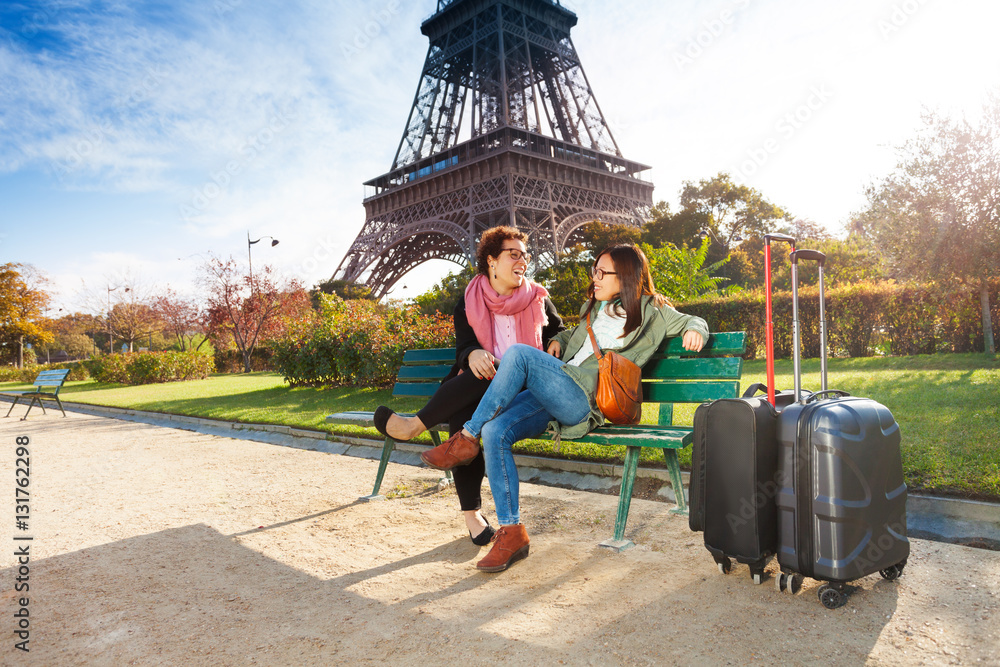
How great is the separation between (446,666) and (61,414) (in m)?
11.7

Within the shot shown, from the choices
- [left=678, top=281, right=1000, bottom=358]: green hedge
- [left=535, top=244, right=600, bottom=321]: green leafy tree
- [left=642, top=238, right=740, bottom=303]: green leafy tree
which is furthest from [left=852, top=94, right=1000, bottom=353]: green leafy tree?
[left=535, top=244, right=600, bottom=321]: green leafy tree

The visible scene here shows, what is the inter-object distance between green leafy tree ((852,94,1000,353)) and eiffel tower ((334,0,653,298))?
47.5 ft

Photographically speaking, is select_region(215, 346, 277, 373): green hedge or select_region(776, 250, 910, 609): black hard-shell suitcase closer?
select_region(776, 250, 910, 609): black hard-shell suitcase

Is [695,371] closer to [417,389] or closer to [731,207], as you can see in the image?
[417,389]

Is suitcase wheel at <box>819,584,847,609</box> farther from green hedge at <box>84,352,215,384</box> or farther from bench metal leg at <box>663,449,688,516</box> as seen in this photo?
green hedge at <box>84,352,215,384</box>

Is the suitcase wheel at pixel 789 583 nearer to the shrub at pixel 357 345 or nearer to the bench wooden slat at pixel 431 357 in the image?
the bench wooden slat at pixel 431 357

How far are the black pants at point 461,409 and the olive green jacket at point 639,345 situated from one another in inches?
17.6

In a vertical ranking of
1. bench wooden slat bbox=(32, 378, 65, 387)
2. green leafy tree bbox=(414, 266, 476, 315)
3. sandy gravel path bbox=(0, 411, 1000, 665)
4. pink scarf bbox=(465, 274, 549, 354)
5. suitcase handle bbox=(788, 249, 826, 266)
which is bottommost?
sandy gravel path bbox=(0, 411, 1000, 665)

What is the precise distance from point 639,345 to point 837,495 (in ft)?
4.17

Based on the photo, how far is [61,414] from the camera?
10.8 meters

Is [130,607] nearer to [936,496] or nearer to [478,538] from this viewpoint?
[478,538]

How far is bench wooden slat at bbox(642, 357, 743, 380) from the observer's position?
9.98 feet

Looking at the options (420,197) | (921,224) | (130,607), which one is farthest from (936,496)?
(420,197)

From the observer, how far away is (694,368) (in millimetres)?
3164
